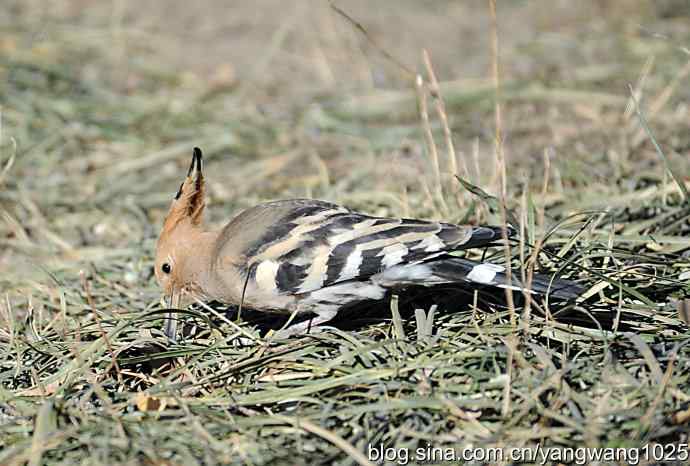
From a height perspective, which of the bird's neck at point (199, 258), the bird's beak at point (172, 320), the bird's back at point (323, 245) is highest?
the bird's back at point (323, 245)

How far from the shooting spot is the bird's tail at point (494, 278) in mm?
2895

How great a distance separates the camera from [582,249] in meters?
3.32

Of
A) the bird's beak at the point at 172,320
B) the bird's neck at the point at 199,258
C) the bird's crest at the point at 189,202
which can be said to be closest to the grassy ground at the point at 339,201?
the bird's beak at the point at 172,320

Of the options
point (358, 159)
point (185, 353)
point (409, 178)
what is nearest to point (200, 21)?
point (358, 159)

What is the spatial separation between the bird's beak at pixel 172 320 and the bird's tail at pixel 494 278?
0.95 metres

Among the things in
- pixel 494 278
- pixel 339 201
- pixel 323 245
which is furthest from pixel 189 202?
pixel 494 278

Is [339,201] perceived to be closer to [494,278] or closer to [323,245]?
[323,245]

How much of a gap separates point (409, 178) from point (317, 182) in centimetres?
54

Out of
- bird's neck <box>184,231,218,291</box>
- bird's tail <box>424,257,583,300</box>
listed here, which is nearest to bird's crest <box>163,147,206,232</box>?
bird's neck <box>184,231,218,291</box>

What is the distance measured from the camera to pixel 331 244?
3.13 meters

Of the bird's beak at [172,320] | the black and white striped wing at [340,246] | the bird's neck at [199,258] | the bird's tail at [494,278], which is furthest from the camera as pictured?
the bird's neck at [199,258]

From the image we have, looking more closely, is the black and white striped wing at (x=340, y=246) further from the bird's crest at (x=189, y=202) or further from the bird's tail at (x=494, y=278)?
the bird's crest at (x=189, y=202)

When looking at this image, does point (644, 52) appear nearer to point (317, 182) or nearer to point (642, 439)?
point (317, 182)

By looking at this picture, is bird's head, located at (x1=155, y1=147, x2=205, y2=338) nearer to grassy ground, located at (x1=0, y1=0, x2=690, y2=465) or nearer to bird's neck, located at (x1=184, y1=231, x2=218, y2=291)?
bird's neck, located at (x1=184, y1=231, x2=218, y2=291)
